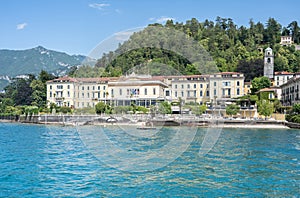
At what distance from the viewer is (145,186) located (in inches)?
432

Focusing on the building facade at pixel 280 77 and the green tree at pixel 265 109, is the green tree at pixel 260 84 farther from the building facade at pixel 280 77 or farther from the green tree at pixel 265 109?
the green tree at pixel 265 109

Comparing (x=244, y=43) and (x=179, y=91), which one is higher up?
(x=244, y=43)

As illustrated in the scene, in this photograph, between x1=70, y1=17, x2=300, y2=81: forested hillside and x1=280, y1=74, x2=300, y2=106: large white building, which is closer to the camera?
x1=280, y1=74, x2=300, y2=106: large white building

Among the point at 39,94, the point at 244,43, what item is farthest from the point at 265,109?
the point at 244,43

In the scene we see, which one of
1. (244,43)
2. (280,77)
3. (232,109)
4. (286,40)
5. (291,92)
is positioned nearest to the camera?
(232,109)

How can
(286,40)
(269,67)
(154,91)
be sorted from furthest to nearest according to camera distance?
(286,40) < (269,67) < (154,91)

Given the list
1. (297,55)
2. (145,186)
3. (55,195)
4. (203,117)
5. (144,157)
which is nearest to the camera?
(55,195)

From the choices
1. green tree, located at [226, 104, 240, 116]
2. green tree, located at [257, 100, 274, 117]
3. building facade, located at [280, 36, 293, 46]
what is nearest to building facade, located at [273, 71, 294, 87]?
green tree, located at [257, 100, 274, 117]

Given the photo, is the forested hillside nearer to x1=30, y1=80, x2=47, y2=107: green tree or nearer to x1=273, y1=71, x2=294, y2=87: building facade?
x1=273, y1=71, x2=294, y2=87: building facade

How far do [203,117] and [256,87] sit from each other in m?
18.4

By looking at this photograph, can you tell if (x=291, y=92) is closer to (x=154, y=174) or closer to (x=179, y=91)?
(x=179, y=91)

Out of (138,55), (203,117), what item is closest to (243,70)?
(203,117)

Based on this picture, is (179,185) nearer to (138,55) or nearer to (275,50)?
(138,55)

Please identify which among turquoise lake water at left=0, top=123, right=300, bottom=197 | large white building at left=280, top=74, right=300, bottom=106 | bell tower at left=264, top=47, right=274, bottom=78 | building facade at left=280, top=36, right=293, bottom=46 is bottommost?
turquoise lake water at left=0, top=123, right=300, bottom=197
